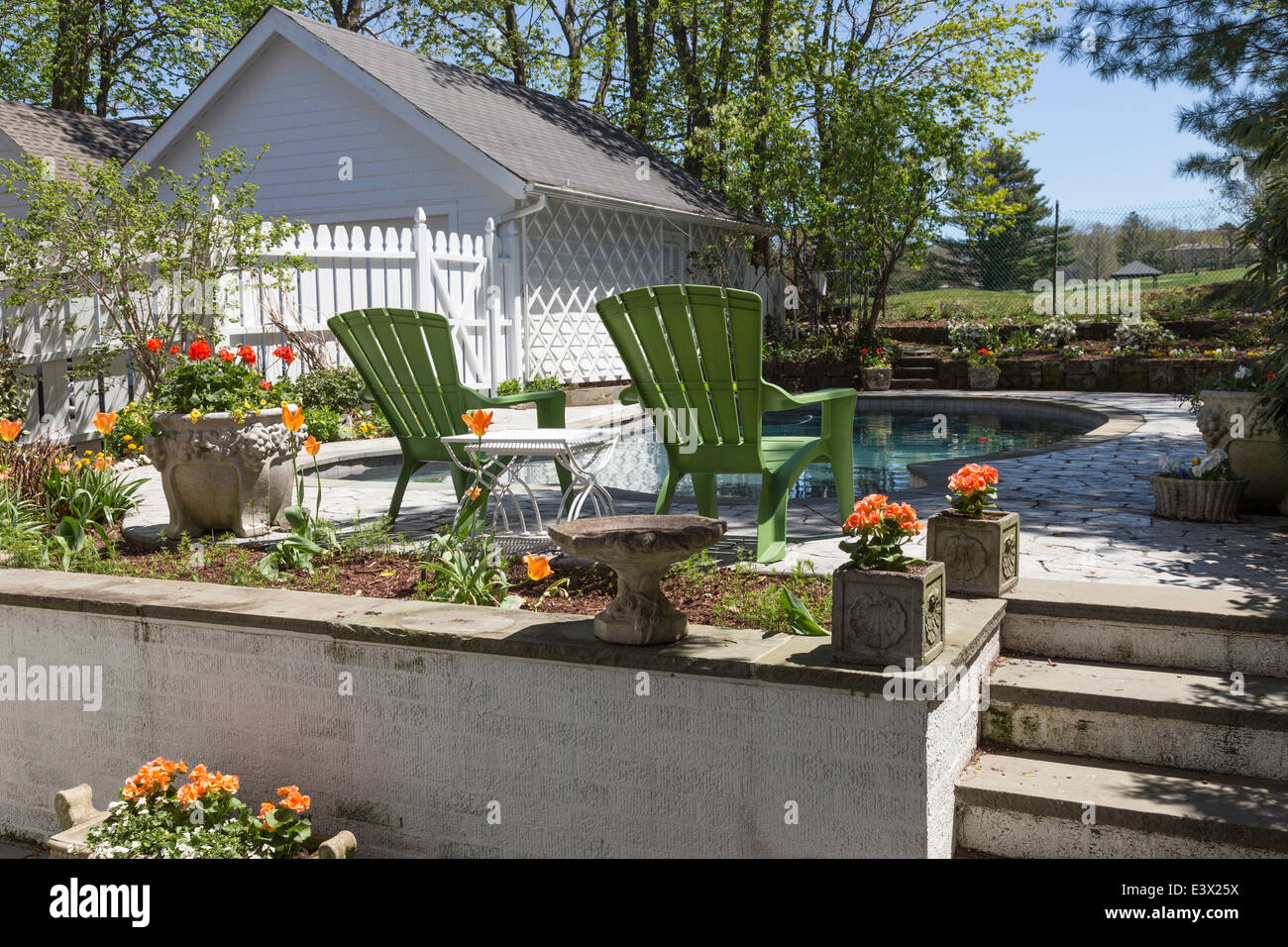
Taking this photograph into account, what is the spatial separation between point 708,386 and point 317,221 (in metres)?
10.6

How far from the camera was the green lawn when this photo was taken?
18703mm

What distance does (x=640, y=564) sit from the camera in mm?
2830

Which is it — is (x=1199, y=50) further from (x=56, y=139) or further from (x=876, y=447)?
(x=56, y=139)

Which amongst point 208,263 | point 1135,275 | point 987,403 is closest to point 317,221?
point 208,263

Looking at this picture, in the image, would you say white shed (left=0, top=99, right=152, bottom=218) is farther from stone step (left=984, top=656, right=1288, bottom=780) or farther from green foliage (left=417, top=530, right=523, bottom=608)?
stone step (left=984, top=656, right=1288, bottom=780)

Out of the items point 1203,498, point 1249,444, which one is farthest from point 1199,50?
point 1203,498

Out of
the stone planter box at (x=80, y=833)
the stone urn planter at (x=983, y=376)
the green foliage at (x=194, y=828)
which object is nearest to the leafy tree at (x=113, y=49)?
the stone urn planter at (x=983, y=376)

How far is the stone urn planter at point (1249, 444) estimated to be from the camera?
5164 mm

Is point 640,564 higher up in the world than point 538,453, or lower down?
lower down

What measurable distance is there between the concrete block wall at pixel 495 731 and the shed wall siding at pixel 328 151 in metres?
9.67

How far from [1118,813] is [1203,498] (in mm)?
2806

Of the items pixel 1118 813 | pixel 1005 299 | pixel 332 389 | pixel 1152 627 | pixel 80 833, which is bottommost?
pixel 80 833

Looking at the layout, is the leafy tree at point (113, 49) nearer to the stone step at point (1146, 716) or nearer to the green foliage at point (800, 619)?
the green foliage at point (800, 619)

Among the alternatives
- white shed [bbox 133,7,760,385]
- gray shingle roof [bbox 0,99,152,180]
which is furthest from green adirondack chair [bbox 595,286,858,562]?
gray shingle roof [bbox 0,99,152,180]
